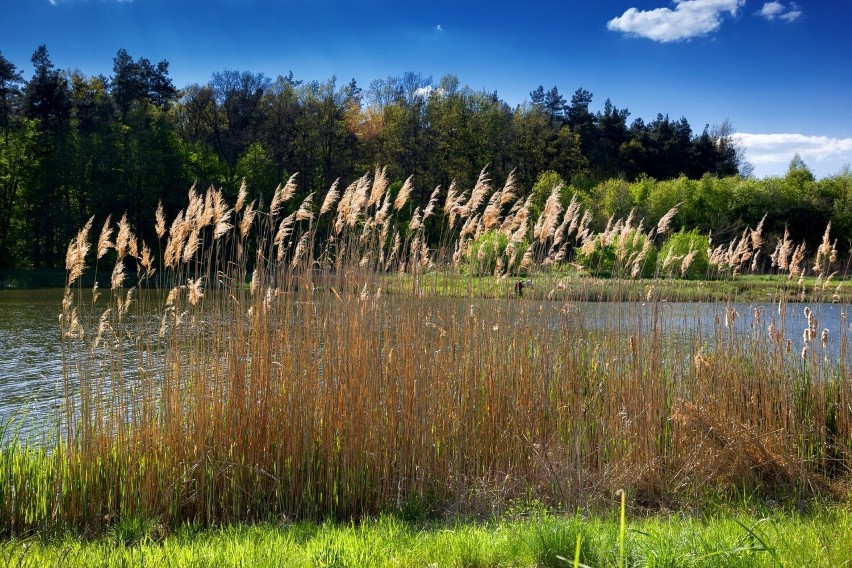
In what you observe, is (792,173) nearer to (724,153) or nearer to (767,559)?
(724,153)

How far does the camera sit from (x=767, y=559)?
311 centimetres

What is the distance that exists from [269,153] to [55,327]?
29.0 meters

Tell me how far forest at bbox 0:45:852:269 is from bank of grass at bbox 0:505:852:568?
2986 cm

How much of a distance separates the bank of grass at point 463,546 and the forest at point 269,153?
1176 inches

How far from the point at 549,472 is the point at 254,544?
2.30m

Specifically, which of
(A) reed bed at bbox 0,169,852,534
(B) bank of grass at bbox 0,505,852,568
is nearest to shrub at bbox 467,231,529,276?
(A) reed bed at bbox 0,169,852,534

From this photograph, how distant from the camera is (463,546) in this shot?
3.45 metres

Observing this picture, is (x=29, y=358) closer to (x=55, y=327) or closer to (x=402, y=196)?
(x=55, y=327)

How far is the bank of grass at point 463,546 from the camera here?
3127mm

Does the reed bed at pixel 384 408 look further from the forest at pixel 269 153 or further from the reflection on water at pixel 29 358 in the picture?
the forest at pixel 269 153

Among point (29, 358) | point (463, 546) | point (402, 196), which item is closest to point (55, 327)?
point (29, 358)

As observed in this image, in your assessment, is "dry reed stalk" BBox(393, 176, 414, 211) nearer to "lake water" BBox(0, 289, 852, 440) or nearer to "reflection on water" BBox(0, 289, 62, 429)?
"lake water" BBox(0, 289, 852, 440)

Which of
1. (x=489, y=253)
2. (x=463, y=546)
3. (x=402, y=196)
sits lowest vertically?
(x=463, y=546)

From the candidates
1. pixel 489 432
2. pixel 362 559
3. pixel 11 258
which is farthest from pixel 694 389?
pixel 11 258
